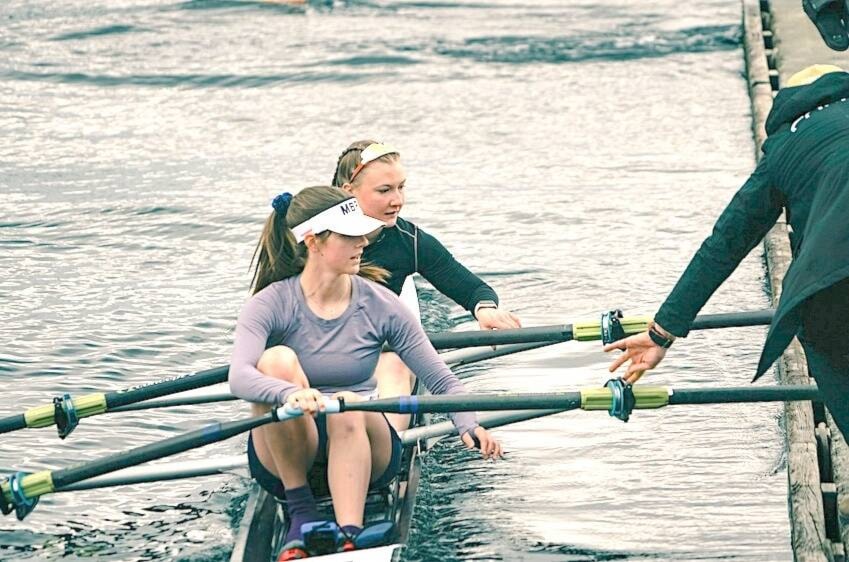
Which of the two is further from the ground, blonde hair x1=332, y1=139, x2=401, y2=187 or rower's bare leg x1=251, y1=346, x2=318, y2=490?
blonde hair x1=332, y1=139, x2=401, y2=187

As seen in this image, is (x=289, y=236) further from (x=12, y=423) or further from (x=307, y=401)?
(x=12, y=423)

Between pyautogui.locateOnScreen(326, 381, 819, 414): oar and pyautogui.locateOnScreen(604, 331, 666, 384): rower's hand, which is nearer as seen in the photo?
pyautogui.locateOnScreen(604, 331, 666, 384): rower's hand

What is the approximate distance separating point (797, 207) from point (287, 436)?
2090mm

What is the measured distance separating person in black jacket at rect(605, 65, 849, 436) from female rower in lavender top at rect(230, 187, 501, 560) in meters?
1.22

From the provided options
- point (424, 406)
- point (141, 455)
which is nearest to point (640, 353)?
point (424, 406)

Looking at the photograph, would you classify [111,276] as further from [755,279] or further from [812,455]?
[812,455]

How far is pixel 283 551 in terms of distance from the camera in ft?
19.6

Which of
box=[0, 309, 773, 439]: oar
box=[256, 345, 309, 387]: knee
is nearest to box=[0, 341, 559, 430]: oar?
box=[0, 309, 773, 439]: oar

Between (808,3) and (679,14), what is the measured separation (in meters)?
14.5

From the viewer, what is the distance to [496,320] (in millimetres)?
7586

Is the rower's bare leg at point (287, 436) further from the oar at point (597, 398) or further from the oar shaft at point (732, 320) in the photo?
the oar shaft at point (732, 320)

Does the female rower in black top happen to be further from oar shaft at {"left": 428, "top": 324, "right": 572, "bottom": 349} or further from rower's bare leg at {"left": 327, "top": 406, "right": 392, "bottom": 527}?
rower's bare leg at {"left": 327, "top": 406, "right": 392, "bottom": 527}

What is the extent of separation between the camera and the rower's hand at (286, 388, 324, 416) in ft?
18.9

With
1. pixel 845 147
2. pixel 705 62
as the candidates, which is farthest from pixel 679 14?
pixel 845 147
